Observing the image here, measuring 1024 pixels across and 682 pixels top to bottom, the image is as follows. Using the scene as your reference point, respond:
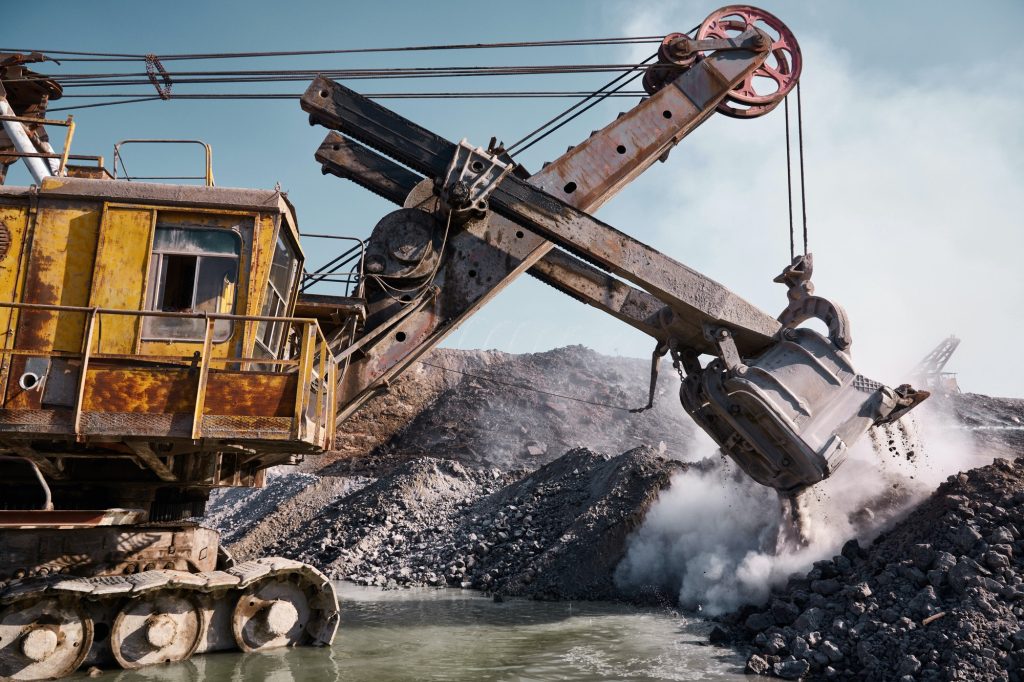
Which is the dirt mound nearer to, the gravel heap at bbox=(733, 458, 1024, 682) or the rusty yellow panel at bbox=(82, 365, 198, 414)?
the gravel heap at bbox=(733, 458, 1024, 682)

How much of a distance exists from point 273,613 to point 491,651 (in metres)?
2.09

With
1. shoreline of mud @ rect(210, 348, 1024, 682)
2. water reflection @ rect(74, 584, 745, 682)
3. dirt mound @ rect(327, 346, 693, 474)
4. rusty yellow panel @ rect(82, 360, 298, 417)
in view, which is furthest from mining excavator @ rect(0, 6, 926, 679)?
dirt mound @ rect(327, 346, 693, 474)

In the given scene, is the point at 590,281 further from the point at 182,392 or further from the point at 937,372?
the point at 937,372

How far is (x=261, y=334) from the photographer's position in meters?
6.35

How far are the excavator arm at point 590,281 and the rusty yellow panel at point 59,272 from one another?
251 centimetres

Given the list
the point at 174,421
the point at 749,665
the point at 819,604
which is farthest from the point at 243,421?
the point at 819,604

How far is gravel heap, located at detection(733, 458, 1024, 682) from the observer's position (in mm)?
5883

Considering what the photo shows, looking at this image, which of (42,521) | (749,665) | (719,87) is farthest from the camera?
(719,87)

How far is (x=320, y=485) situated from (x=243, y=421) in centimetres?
1511

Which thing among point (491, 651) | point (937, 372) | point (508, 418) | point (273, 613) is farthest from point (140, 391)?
point (937, 372)

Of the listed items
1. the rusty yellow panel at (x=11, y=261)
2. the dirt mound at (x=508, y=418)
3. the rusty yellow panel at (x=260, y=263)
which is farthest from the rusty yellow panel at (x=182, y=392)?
the dirt mound at (x=508, y=418)

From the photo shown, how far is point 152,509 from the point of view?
741 centimetres

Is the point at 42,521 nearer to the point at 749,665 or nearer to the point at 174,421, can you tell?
the point at 174,421

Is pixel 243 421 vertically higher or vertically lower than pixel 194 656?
higher
